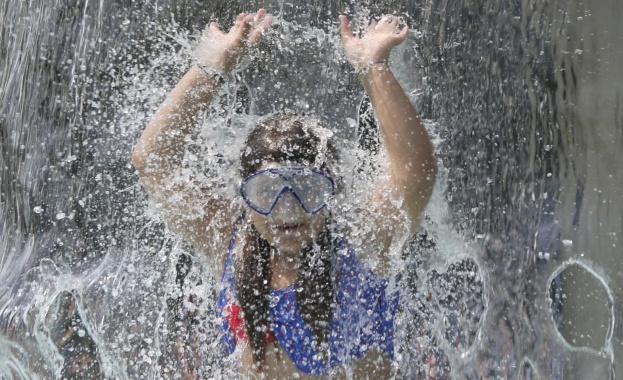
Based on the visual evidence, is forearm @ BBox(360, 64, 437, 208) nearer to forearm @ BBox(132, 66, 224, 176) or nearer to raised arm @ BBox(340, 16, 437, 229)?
raised arm @ BBox(340, 16, 437, 229)

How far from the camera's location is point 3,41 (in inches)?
129

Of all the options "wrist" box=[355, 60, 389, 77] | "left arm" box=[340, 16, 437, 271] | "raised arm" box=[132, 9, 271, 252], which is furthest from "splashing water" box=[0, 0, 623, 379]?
"wrist" box=[355, 60, 389, 77]

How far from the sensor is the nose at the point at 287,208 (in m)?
1.70

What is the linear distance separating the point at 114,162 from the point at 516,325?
1.60 metres

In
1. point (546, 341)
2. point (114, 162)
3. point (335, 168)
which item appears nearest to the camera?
point (335, 168)

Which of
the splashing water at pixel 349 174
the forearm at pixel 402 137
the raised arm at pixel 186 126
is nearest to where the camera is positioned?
the forearm at pixel 402 137

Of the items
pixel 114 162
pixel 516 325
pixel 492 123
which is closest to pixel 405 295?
pixel 516 325

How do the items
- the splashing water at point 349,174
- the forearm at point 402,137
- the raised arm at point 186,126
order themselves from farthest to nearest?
the splashing water at point 349,174 < the raised arm at point 186,126 < the forearm at point 402,137

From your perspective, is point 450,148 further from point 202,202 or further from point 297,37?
point 202,202

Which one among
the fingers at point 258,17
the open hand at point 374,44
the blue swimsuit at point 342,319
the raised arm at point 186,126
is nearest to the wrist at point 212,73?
the raised arm at point 186,126

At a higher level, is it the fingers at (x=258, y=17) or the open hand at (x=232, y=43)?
the fingers at (x=258, y=17)

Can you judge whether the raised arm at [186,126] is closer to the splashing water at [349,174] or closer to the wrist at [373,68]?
the splashing water at [349,174]

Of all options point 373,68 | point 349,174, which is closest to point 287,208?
point 349,174

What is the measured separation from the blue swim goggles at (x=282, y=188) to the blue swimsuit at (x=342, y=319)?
104 millimetres
